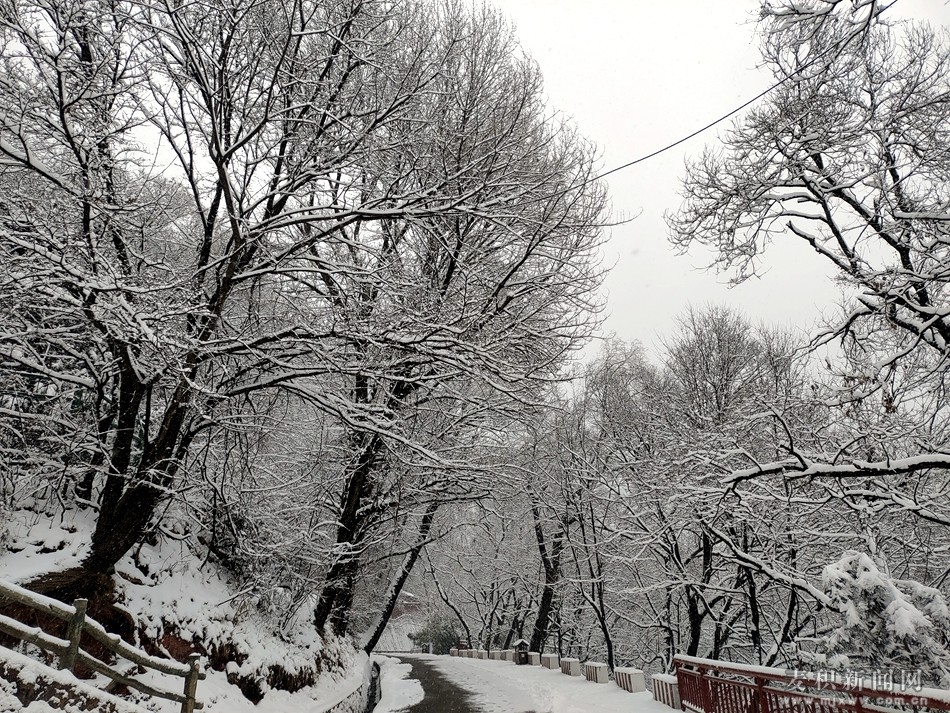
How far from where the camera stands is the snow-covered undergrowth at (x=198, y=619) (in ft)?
24.8

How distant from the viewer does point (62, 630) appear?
6801mm

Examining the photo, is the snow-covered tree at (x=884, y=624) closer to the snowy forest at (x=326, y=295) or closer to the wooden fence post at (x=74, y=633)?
the snowy forest at (x=326, y=295)

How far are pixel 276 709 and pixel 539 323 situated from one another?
7.74 m

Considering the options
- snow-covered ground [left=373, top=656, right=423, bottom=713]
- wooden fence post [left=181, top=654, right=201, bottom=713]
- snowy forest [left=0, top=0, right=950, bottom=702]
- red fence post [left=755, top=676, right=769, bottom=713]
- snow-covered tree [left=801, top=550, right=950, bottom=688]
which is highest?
snowy forest [left=0, top=0, right=950, bottom=702]

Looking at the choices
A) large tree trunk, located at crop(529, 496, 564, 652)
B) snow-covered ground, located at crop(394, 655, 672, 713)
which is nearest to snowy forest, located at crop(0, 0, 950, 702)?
snow-covered ground, located at crop(394, 655, 672, 713)

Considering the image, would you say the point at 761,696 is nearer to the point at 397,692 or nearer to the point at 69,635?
the point at 69,635

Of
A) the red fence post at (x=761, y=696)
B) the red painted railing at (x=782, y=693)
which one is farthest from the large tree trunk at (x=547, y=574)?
the red fence post at (x=761, y=696)

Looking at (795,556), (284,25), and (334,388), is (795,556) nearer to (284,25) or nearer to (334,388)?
(334,388)

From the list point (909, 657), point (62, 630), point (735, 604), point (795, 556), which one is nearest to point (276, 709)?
point (62, 630)

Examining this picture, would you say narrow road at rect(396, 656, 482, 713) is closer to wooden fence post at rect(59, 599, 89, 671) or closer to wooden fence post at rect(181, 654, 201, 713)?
wooden fence post at rect(181, 654, 201, 713)

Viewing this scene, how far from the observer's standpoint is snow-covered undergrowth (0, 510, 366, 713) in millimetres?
7559

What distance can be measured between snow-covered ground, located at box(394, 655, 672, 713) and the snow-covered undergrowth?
3.30 meters

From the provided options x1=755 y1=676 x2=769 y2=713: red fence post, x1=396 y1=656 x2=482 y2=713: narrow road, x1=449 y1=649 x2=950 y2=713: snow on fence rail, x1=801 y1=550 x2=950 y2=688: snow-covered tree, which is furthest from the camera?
x1=396 y1=656 x2=482 y2=713: narrow road

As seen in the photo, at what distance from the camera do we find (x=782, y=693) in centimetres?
678
